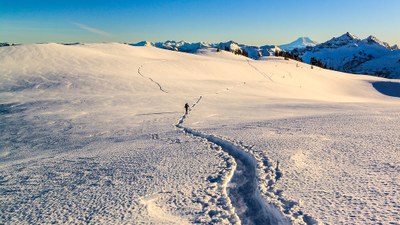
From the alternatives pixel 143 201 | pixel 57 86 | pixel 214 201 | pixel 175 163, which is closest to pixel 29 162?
pixel 175 163

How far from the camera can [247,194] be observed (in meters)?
12.0

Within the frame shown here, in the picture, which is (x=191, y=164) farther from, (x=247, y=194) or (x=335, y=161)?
(x=335, y=161)

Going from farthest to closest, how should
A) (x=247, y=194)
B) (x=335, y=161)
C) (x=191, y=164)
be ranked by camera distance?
(x=191, y=164), (x=335, y=161), (x=247, y=194)

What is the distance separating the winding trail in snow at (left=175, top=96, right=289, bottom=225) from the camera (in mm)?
10102

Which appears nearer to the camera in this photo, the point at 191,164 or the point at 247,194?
the point at 247,194

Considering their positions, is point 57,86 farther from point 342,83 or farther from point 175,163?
point 342,83

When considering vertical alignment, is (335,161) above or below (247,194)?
above

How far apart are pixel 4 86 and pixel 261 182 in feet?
136

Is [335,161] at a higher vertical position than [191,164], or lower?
higher

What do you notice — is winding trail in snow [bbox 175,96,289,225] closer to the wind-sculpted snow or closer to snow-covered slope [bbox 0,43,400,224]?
snow-covered slope [bbox 0,43,400,224]

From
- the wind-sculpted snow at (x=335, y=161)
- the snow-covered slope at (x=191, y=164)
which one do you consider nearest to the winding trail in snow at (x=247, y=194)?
the snow-covered slope at (x=191, y=164)

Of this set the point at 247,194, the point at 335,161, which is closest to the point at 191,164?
the point at 247,194

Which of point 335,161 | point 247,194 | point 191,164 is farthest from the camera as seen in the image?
point 191,164

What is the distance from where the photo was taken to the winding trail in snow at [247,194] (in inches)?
398
